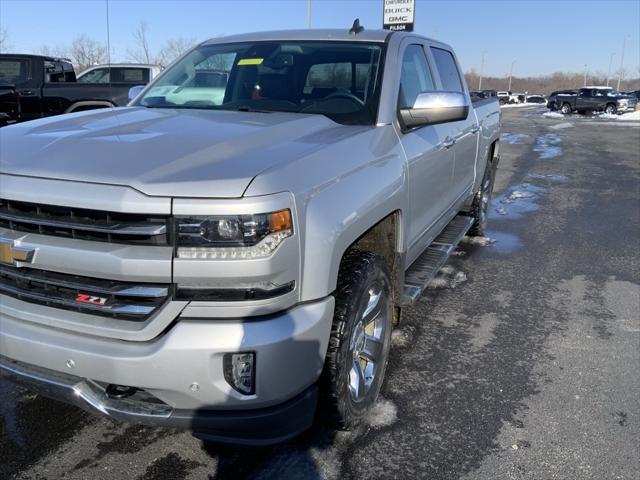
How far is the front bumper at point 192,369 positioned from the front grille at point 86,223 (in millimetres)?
352

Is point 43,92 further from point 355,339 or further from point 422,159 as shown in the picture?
point 355,339

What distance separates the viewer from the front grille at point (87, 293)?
2117 mm

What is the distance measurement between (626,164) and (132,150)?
13.9 metres

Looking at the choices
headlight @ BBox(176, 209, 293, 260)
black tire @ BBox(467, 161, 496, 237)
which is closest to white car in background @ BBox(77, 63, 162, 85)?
black tire @ BBox(467, 161, 496, 237)

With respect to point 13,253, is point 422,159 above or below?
above

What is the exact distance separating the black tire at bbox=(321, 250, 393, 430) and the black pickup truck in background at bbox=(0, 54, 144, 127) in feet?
27.1

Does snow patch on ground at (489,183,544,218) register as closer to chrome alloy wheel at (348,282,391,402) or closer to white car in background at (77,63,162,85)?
chrome alloy wheel at (348,282,391,402)

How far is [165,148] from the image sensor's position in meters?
2.38

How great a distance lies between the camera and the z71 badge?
2.18 m

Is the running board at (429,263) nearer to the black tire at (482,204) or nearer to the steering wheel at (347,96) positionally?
the black tire at (482,204)

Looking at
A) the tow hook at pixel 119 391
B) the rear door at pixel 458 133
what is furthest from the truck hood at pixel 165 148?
the rear door at pixel 458 133

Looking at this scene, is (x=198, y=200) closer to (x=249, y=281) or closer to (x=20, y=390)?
(x=249, y=281)

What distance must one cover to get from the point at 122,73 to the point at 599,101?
35165 mm

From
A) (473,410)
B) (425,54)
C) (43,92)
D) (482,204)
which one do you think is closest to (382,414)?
(473,410)
